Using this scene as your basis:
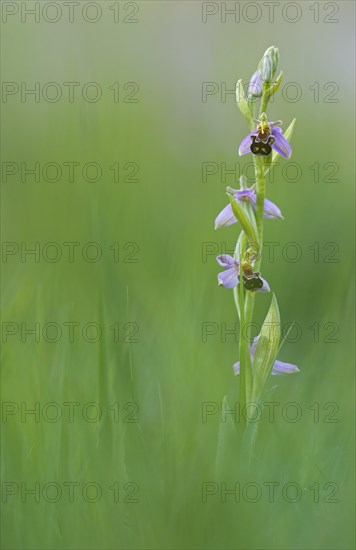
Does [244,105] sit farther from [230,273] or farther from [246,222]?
[230,273]

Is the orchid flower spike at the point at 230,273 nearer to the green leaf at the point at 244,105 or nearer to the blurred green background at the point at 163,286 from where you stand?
the blurred green background at the point at 163,286

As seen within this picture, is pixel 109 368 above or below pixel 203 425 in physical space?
above

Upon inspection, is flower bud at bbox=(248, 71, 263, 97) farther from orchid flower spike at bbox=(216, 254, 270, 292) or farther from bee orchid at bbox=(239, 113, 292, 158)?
orchid flower spike at bbox=(216, 254, 270, 292)

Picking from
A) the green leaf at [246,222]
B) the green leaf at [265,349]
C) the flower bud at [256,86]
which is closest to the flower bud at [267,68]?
the flower bud at [256,86]

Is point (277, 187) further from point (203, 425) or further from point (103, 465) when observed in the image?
point (103, 465)

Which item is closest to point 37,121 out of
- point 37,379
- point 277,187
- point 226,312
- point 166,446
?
point 277,187

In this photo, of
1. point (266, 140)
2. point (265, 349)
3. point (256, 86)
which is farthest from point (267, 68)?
point (265, 349)
